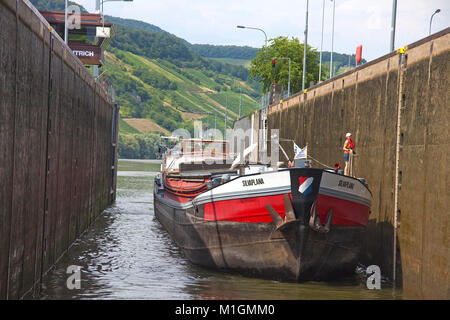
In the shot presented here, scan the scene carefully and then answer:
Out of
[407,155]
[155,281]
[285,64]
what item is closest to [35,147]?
[155,281]

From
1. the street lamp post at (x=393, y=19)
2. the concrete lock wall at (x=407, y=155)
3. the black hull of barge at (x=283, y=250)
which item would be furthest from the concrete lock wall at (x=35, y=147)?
the street lamp post at (x=393, y=19)

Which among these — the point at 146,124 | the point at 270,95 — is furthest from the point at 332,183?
the point at 146,124

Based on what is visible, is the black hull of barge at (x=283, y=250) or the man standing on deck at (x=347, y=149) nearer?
the black hull of barge at (x=283, y=250)

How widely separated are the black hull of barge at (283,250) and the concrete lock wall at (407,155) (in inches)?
A: 40.6

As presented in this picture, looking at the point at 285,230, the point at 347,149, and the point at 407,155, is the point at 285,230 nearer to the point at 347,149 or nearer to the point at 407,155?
the point at 407,155

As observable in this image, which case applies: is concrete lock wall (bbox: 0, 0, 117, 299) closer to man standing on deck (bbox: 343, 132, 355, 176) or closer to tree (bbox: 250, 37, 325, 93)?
man standing on deck (bbox: 343, 132, 355, 176)

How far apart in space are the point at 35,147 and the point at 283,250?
5.61 meters

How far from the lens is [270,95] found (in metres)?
45.3

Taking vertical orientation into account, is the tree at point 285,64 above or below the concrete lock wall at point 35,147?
above

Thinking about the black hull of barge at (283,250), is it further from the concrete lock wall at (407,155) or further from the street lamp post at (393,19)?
the street lamp post at (393,19)

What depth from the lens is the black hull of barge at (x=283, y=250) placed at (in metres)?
13.0

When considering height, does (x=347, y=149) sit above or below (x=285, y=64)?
below

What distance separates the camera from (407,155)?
41.9ft
